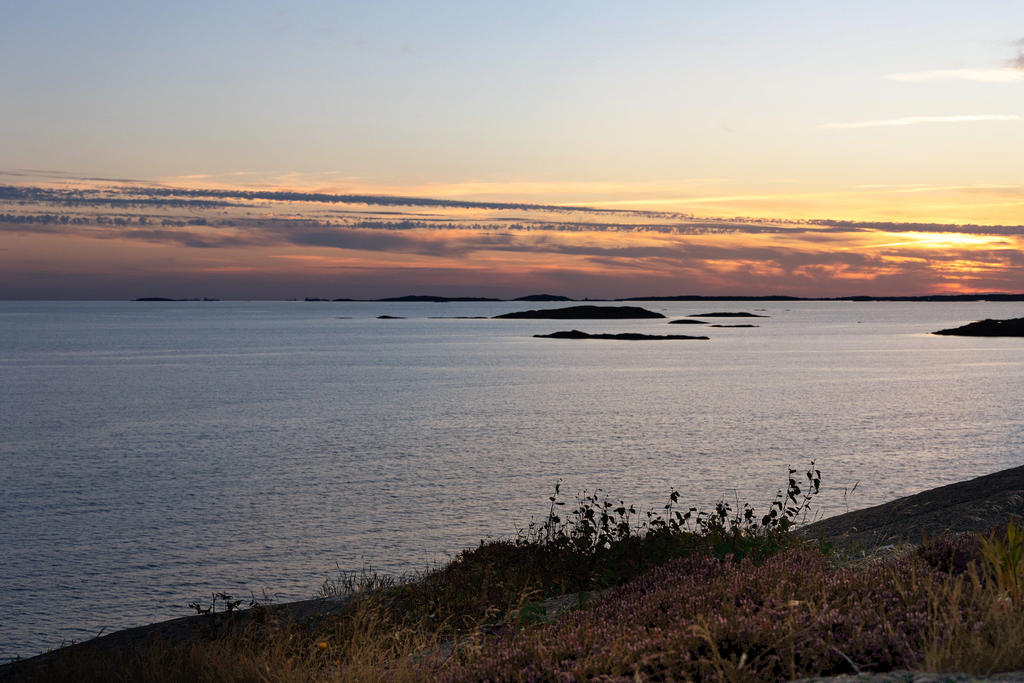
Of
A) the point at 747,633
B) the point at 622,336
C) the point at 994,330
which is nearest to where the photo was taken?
the point at 747,633

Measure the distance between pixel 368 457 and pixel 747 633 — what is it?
28.6 m

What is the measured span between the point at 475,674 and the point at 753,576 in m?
2.51

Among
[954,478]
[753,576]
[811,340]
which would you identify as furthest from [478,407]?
[811,340]

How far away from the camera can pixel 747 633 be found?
6062mm

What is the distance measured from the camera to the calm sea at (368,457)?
1920 cm

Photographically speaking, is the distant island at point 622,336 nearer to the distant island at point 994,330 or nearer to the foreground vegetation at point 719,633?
the distant island at point 994,330

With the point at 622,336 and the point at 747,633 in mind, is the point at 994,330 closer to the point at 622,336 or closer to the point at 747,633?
the point at 622,336

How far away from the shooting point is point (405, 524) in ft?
73.9

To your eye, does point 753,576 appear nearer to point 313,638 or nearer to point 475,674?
Answer: point 475,674

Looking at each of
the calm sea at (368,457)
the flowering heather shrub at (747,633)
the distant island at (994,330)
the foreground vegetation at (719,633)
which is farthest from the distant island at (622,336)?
the flowering heather shrub at (747,633)

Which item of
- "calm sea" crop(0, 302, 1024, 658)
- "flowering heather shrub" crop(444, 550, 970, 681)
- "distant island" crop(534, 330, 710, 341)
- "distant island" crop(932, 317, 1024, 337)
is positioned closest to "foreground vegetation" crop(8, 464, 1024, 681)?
"flowering heather shrub" crop(444, 550, 970, 681)

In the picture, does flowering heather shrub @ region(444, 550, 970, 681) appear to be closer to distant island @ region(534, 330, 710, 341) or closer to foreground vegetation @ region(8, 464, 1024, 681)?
foreground vegetation @ region(8, 464, 1024, 681)

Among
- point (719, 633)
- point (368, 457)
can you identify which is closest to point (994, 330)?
point (368, 457)

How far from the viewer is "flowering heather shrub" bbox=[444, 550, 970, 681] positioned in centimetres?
587
